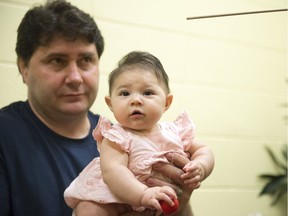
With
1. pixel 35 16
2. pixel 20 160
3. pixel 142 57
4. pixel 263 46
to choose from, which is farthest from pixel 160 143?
pixel 263 46

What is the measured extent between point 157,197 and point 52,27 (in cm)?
84

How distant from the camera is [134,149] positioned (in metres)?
0.91

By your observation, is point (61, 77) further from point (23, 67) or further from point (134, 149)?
point (134, 149)

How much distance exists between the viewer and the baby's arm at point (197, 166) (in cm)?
86

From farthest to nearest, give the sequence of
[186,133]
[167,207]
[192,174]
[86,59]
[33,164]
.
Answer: [86,59] < [33,164] < [186,133] < [192,174] < [167,207]

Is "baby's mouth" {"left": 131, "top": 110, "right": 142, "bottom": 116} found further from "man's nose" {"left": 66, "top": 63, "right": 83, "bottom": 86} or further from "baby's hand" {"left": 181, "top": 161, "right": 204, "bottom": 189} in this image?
"man's nose" {"left": 66, "top": 63, "right": 83, "bottom": 86}

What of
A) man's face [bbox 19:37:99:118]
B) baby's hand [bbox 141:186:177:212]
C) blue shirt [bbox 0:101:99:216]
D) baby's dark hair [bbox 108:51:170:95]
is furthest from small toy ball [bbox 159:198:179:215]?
man's face [bbox 19:37:99:118]

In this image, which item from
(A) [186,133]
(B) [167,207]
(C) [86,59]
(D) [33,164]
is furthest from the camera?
(C) [86,59]

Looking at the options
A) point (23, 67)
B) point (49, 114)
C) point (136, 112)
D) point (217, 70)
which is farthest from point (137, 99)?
point (217, 70)

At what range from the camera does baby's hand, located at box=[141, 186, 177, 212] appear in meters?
0.74

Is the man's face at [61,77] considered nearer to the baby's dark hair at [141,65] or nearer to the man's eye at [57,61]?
the man's eye at [57,61]

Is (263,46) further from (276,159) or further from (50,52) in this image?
(50,52)

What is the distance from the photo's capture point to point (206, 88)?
2.05m

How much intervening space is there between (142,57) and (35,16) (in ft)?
2.06
